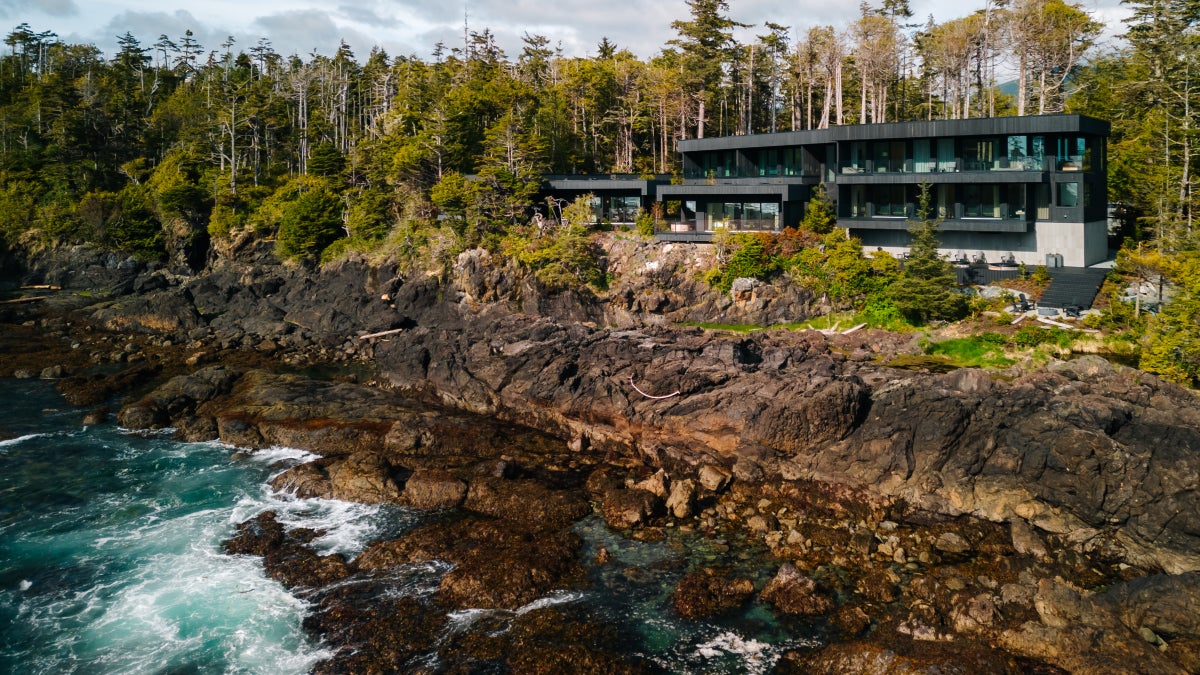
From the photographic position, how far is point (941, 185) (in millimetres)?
47969

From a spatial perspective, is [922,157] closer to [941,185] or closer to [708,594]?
[941,185]

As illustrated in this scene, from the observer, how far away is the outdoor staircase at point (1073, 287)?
40.5m

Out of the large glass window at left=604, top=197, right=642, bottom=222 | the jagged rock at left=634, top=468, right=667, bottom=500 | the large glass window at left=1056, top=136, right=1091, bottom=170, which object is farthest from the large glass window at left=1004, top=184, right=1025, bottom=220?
the jagged rock at left=634, top=468, right=667, bottom=500

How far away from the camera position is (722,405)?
103ft

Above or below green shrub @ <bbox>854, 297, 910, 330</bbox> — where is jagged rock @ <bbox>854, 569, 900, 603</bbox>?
below

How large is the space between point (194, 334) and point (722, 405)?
126ft

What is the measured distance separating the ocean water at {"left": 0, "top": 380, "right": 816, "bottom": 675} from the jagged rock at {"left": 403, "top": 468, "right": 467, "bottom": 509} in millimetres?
730

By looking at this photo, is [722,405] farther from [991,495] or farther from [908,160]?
[908,160]

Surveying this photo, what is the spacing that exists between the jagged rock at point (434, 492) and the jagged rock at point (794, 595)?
449 inches

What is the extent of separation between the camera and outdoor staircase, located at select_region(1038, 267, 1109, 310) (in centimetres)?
4047

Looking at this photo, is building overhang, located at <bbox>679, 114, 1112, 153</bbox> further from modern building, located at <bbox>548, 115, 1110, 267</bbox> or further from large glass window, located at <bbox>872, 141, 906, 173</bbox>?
large glass window, located at <bbox>872, 141, 906, 173</bbox>

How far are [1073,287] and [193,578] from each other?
1687 inches

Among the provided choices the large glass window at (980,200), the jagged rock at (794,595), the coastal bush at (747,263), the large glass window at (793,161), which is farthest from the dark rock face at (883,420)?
the large glass window at (793,161)

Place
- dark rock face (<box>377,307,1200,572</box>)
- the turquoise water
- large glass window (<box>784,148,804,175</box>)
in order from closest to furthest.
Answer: the turquoise water → dark rock face (<box>377,307,1200,572</box>) → large glass window (<box>784,148,804,175</box>)
